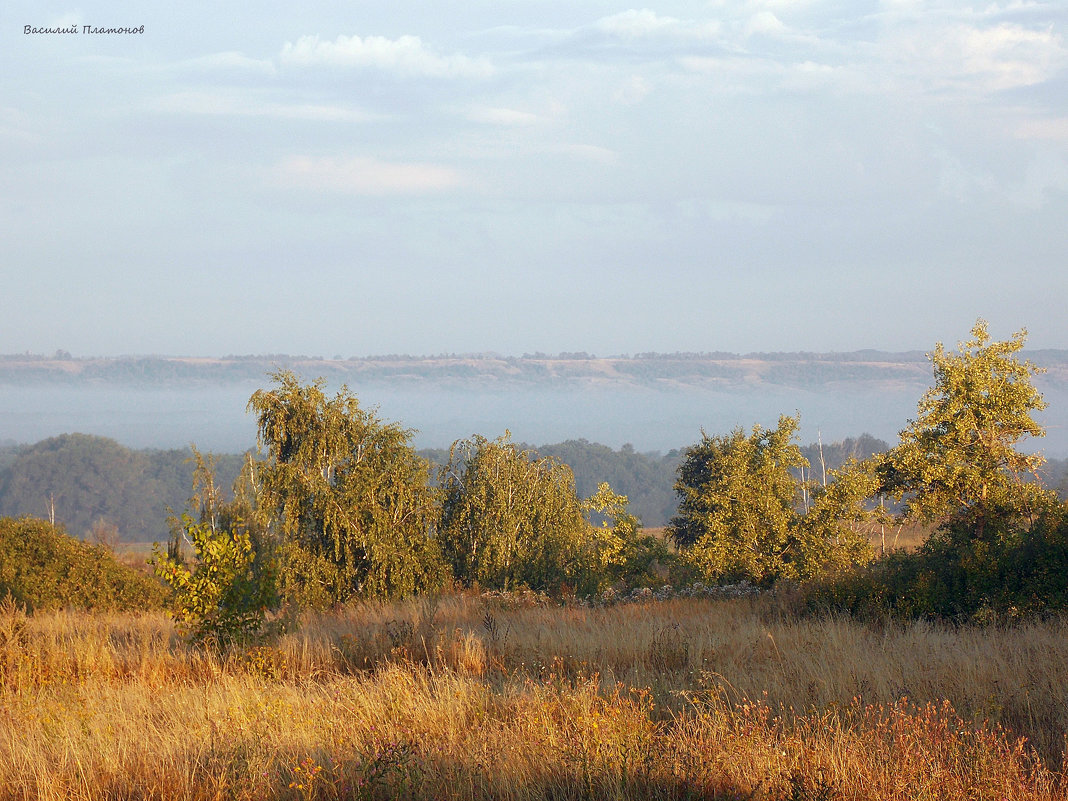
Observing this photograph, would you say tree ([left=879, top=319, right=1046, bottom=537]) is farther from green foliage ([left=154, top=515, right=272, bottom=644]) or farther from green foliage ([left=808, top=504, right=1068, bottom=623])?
green foliage ([left=154, top=515, right=272, bottom=644])

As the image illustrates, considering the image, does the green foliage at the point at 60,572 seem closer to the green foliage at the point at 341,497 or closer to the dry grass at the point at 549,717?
the green foliage at the point at 341,497

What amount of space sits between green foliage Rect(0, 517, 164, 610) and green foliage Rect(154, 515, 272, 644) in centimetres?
1537

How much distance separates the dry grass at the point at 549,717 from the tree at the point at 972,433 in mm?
8179

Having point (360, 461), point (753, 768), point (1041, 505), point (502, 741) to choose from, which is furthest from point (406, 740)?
point (360, 461)

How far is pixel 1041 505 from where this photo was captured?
16.2 m

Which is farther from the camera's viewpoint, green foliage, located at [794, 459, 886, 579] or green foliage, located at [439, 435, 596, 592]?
green foliage, located at [439, 435, 596, 592]

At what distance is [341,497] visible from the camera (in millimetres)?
22812

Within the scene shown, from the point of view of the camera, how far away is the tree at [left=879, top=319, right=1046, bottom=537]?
17.4m

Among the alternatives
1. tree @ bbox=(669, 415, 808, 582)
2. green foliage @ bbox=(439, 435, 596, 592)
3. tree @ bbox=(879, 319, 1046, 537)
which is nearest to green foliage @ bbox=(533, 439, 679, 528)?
green foliage @ bbox=(439, 435, 596, 592)

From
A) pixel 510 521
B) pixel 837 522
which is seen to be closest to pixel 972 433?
pixel 837 522

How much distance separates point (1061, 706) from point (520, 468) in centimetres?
2247

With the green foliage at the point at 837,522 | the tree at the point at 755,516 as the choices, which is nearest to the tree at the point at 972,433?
the green foliage at the point at 837,522

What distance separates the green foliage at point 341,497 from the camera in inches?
885

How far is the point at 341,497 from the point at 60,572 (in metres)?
8.46
